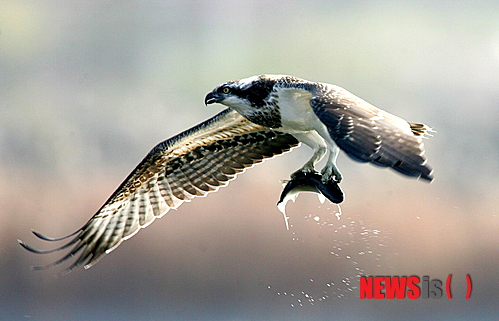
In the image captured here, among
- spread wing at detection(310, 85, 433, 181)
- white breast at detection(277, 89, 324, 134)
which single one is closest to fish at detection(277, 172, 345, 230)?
white breast at detection(277, 89, 324, 134)

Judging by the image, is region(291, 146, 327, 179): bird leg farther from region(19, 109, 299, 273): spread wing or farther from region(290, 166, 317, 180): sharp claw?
region(19, 109, 299, 273): spread wing

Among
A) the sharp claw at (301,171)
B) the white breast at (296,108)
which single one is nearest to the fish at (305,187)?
the sharp claw at (301,171)

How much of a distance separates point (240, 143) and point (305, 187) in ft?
4.25

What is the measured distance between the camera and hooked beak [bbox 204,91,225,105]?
283 inches

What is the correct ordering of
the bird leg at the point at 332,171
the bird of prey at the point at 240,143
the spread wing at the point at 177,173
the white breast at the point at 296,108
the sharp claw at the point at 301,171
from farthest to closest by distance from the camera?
the spread wing at the point at 177,173, the sharp claw at the point at 301,171, the bird leg at the point at 332,171, the white breast at the point at 296,108, the bird of prey at the point at 240,143

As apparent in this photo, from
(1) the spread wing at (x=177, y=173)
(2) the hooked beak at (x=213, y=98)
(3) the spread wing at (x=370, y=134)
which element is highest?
(2) the hooked beak at (x=213, y=98)

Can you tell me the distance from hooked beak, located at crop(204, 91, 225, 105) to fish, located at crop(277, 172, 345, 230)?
114cm

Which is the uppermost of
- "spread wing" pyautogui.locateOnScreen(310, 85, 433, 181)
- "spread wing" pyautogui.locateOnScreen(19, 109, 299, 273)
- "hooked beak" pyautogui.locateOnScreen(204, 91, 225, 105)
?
"hooked beak" pyautogui.locateOnScreen(204, 91, 225, 105)

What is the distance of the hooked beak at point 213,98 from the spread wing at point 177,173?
0.63 m

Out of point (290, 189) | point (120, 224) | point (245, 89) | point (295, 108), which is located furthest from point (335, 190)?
point (120, 224)

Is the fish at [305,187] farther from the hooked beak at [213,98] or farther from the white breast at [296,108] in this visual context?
the hooked beak at [213,98]

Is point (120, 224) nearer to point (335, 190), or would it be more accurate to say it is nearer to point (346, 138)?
point (335, 190)

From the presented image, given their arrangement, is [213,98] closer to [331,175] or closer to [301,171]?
[301,171]

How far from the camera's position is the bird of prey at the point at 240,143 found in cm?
605
